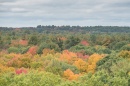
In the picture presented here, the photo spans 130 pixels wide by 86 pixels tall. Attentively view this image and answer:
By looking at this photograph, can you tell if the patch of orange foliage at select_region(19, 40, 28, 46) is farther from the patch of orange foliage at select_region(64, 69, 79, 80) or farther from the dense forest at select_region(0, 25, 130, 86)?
the patch of orange foliage at select_region(64, 69, 79, 80)

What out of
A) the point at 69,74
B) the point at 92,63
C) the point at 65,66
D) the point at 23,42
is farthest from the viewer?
the point at 23,42

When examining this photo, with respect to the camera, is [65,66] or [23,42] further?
[23,42]

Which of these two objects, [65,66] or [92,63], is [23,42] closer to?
[92,63]

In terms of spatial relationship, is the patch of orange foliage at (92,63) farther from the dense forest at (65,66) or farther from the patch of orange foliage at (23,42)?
the patch of orange foliage at (23,42)

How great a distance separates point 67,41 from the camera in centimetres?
13638

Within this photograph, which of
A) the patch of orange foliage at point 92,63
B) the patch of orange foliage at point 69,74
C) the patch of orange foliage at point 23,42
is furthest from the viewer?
the patch of orange foliage at point 23,42

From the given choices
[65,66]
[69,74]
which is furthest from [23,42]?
[69,74]

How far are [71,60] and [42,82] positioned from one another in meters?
45.7

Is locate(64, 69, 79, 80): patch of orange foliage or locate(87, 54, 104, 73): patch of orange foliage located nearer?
locate(64, 69, 79, 80): patch of orange foliage

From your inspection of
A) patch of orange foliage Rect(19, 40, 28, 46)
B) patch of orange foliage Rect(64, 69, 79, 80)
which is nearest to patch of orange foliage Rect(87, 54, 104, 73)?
patch of orange foliage Rect(64, 69, 79, 80)

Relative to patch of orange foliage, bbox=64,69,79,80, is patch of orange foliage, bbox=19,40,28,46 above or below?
below

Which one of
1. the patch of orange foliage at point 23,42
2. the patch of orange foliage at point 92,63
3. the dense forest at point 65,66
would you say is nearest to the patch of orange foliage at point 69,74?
the dense forest at point 65,66

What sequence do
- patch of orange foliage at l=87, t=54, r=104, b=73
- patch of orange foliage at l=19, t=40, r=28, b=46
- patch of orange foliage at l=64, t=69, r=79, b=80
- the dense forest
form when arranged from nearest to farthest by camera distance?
the dense forest
patch of orange foliage at l=64, t=69, r=79, b=80
patch of orange foliage at l=87, t=54, r=104, b=73
patch of orange foliage at l=19, t=40, r=28, b=46

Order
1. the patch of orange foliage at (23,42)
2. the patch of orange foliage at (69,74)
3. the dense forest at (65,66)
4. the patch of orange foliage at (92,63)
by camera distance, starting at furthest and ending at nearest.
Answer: the patch of orange foliage at (23,42)
the patch of orange foliage at (92,63)
the patch of orange foliage at (69,74)
the dense forest at (65,66)
